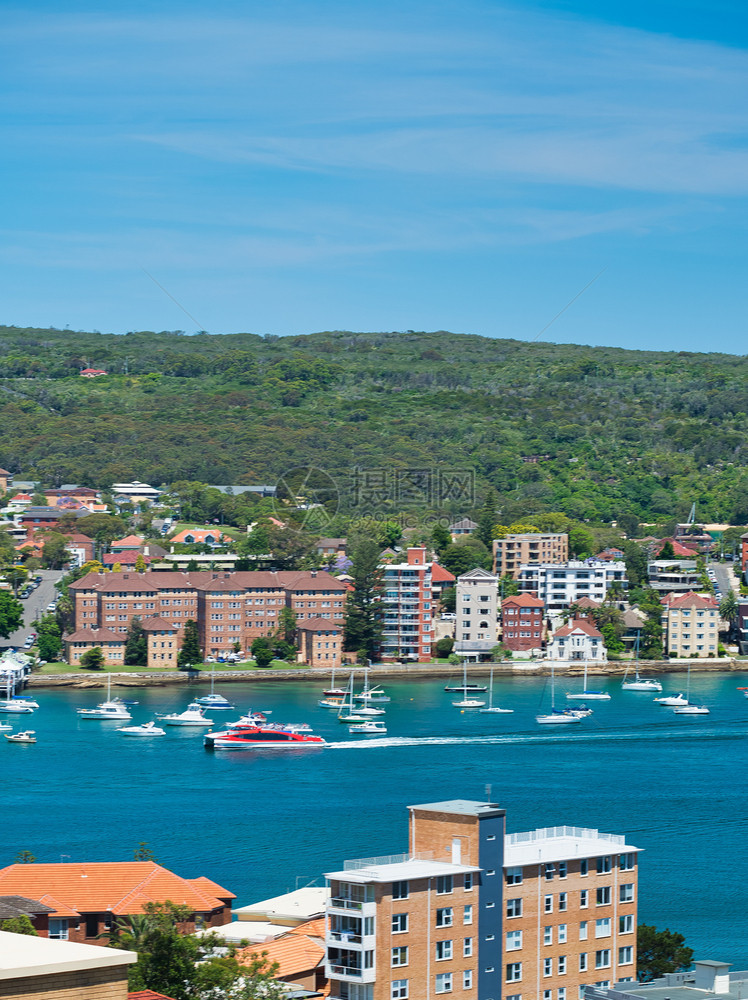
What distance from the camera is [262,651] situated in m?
31.1

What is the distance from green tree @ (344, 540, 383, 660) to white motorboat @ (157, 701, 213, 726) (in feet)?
22.1

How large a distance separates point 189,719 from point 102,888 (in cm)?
1400

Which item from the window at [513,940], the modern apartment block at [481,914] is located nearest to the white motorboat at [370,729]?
the modern apartment block at [481,914]

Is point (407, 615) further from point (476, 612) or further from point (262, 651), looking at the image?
point (262, 651)

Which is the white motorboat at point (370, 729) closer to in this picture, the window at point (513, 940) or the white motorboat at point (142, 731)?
the white motorboat at point (142, 731)

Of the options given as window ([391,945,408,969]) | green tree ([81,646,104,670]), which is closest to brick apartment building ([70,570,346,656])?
green tree ([81,646,104,670])

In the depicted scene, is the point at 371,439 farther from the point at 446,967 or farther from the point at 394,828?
the point at 446,967

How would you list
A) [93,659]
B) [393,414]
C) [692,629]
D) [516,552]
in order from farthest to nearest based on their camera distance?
[393,414]
[516,552]
[692,629]
[93,659]

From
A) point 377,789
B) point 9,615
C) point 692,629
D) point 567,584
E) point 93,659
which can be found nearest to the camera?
point 377,789

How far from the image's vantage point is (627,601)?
117 ft

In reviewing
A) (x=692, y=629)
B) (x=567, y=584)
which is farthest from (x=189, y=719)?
(x=692, y=629)

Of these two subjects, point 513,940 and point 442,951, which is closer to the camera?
point 442,951

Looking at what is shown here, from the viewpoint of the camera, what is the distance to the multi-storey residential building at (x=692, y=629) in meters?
33.9

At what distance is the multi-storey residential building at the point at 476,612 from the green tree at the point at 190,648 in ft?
17.4
